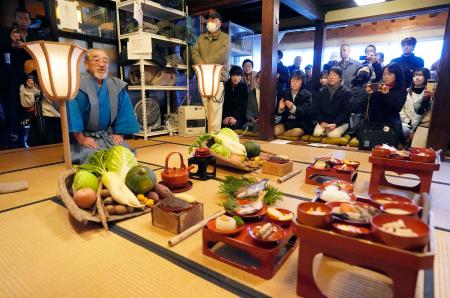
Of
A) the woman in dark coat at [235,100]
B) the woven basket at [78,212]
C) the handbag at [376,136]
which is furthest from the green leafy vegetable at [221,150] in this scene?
the woman in dark coat at [235,100]

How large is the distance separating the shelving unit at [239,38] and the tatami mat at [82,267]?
487 cm

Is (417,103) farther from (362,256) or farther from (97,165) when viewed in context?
(97,165)

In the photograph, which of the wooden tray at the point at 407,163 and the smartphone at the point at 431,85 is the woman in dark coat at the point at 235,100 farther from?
the wooden tray at the point at 407,163

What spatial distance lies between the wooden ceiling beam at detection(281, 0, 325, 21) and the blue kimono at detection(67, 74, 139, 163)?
299 cm

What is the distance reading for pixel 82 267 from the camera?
3.49ft

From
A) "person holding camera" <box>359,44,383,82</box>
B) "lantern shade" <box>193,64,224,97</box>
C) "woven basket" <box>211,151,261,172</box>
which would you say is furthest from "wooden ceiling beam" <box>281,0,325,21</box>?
"woven basket" <box>211,151,261,172</box>

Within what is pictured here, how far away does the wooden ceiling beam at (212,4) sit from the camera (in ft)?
13.8

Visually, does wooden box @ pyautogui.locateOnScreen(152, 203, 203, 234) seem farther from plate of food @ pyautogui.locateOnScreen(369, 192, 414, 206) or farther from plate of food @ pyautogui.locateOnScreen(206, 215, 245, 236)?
plate of food @ pyautogui.locateOnScreen(369, 192, 414, 206)

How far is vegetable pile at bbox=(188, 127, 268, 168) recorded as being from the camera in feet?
7.63

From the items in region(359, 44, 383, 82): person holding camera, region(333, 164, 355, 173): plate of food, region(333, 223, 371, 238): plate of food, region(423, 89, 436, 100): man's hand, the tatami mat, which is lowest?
the tatami mat

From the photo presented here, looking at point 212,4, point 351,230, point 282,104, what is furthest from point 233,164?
point 212,4

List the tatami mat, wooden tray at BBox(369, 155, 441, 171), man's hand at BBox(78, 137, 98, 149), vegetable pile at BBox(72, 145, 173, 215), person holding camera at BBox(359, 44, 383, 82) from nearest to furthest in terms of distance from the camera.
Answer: the tatami mat < vegetable pile at BBox(72, 145, 173, 215) < wooden tray at BBox(369, 155, 441, 171) < man's hand at BBox(78, 137, 98, 149) < person holding camera at BBox(359, 44, 383, 82)

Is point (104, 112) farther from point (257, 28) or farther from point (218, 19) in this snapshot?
point (257, 28)

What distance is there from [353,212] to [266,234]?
318 millimetres
